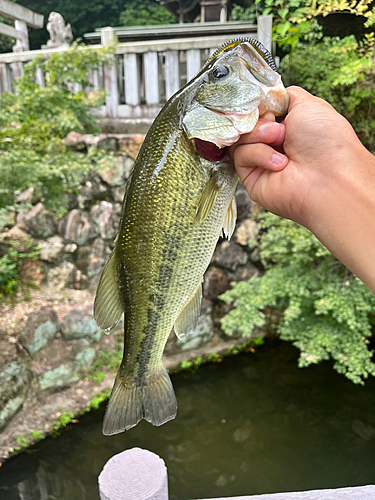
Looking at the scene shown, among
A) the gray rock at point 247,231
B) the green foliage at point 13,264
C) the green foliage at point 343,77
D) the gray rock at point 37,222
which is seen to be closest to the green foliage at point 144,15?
the green foliage at point 343,77

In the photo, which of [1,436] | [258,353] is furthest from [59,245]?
[258,353]

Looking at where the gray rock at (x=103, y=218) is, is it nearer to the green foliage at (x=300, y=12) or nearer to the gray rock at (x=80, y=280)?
the gray rock at (x=80, y=280)

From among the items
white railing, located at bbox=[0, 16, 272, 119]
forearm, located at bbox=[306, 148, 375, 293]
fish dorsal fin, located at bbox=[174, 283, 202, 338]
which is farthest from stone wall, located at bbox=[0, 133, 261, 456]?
forearm, located at bbox=[306, 148, 375, 293]

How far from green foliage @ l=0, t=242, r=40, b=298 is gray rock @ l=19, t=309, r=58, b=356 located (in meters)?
0.49

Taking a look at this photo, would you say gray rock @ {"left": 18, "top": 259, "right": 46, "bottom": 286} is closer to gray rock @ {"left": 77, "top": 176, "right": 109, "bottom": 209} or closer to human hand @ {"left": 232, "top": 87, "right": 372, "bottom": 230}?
gray rock @ {"left": 77, "top": 176, "right": 109, "bottom": 209}

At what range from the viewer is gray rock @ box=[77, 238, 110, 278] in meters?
5.20

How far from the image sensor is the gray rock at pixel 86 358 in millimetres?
4649

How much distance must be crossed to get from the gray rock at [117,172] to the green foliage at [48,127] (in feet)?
0.81

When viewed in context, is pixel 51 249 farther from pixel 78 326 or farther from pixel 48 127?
pixel 48 127

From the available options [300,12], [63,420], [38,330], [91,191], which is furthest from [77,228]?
[300,12]

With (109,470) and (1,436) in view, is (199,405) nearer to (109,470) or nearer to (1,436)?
(1,436)

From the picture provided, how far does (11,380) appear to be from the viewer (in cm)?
400

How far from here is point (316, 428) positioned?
14.6 feet

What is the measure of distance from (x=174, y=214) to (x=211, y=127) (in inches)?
10.6
